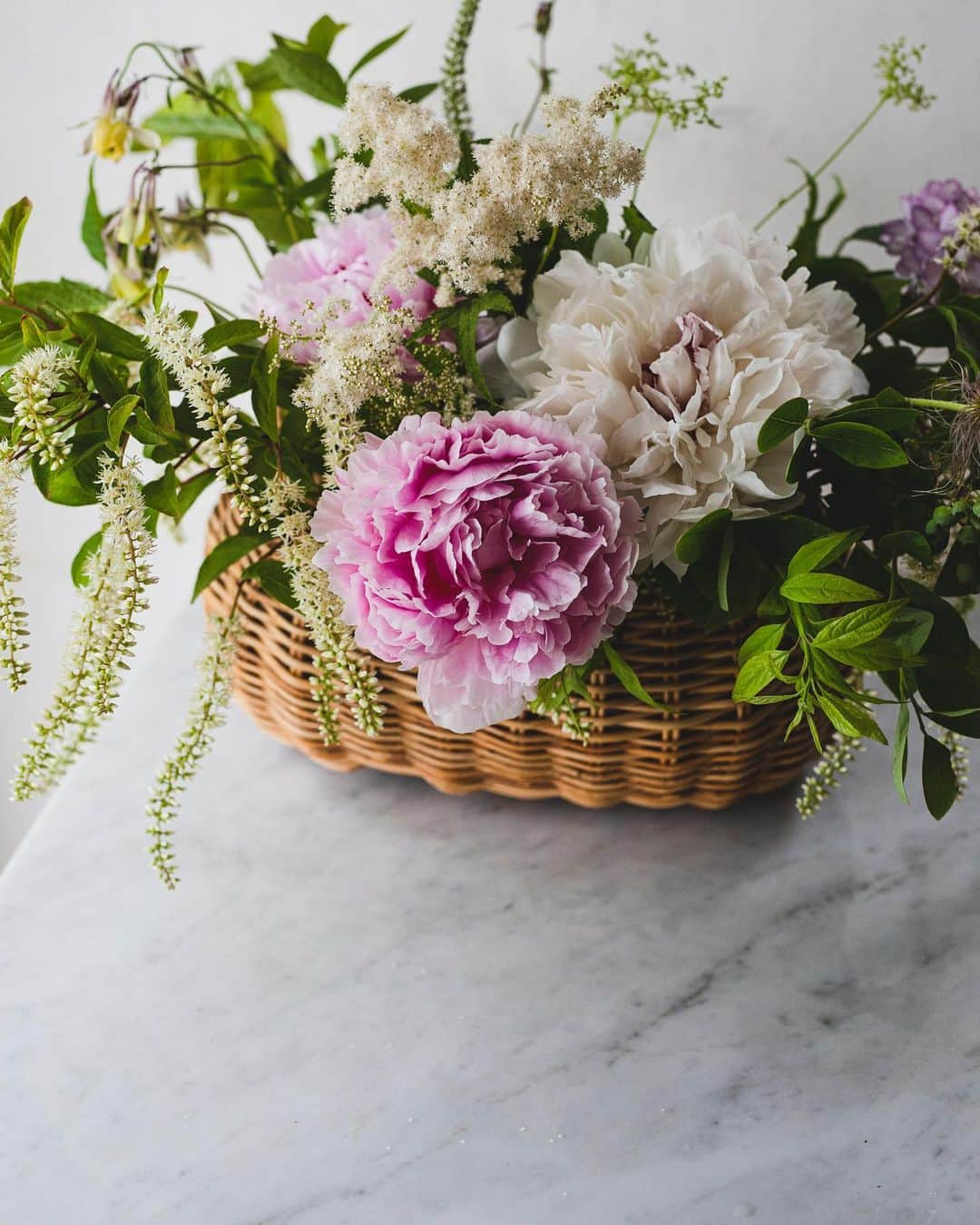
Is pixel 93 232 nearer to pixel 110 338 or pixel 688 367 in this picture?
pixel 110 338

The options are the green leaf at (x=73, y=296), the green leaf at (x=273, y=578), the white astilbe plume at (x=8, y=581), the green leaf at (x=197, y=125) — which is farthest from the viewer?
the green leaf at (x=197, y=125)

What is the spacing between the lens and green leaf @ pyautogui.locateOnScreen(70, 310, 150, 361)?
55 cm

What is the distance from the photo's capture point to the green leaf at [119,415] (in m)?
0.50

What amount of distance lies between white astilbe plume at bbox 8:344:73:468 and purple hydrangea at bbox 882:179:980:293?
55 cm

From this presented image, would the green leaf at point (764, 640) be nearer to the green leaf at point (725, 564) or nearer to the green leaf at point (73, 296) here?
the green leaf at point (725, 564)

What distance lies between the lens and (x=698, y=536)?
0.52 metres

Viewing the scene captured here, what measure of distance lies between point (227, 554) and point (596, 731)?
0.77 ft

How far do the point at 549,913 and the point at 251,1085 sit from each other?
20cm

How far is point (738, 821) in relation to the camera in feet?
2.37

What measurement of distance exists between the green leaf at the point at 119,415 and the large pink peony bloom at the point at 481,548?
0.32 ft

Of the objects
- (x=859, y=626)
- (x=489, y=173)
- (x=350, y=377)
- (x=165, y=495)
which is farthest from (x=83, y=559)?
(x=859, y=626)

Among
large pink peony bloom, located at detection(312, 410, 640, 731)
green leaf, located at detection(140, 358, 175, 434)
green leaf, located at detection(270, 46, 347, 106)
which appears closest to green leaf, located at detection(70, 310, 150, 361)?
green leaf, located at detection(140, 358, 175, 434)

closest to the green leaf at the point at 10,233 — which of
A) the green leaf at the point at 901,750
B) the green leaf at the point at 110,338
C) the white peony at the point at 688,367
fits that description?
the green leaf at the point at 110,338

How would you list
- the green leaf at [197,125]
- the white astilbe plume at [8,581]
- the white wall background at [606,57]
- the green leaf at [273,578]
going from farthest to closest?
the white wall background at [606,57] < the green leaf at [197,125] < the green leaf at [273,578] < the white astilbe plume at [8,581]
